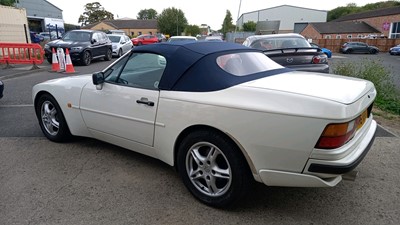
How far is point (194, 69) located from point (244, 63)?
2.21 feet

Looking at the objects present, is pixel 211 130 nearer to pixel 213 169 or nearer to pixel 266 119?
pixel 213 169

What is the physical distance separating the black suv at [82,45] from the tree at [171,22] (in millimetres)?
48818

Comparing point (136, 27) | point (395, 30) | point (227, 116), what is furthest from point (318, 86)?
point (136, 27)

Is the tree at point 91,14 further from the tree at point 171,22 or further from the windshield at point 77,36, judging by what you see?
the windshield at point 77,36

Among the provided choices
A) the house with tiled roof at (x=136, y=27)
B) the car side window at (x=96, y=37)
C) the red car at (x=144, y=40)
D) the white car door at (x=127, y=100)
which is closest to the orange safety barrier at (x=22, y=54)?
the car side window at (x=96, y=37)

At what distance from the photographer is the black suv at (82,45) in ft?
45.5

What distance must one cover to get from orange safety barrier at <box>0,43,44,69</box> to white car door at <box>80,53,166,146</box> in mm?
10651

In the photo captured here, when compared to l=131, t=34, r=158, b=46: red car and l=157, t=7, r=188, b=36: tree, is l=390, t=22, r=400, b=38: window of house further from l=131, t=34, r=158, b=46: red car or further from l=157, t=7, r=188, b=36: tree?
l=131, t=34, r=158, b=46: red car

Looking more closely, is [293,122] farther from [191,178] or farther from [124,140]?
[124,140]

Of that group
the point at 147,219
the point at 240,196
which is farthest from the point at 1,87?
the point at 240,196

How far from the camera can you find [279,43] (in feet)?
27.3

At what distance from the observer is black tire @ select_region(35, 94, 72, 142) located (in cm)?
412

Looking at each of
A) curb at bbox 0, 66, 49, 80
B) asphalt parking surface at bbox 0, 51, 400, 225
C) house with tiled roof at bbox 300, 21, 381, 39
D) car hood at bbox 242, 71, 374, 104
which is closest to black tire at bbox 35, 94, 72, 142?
asphalt parking surface at bbox 0, 51, 400, 225

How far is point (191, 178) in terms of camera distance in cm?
287
